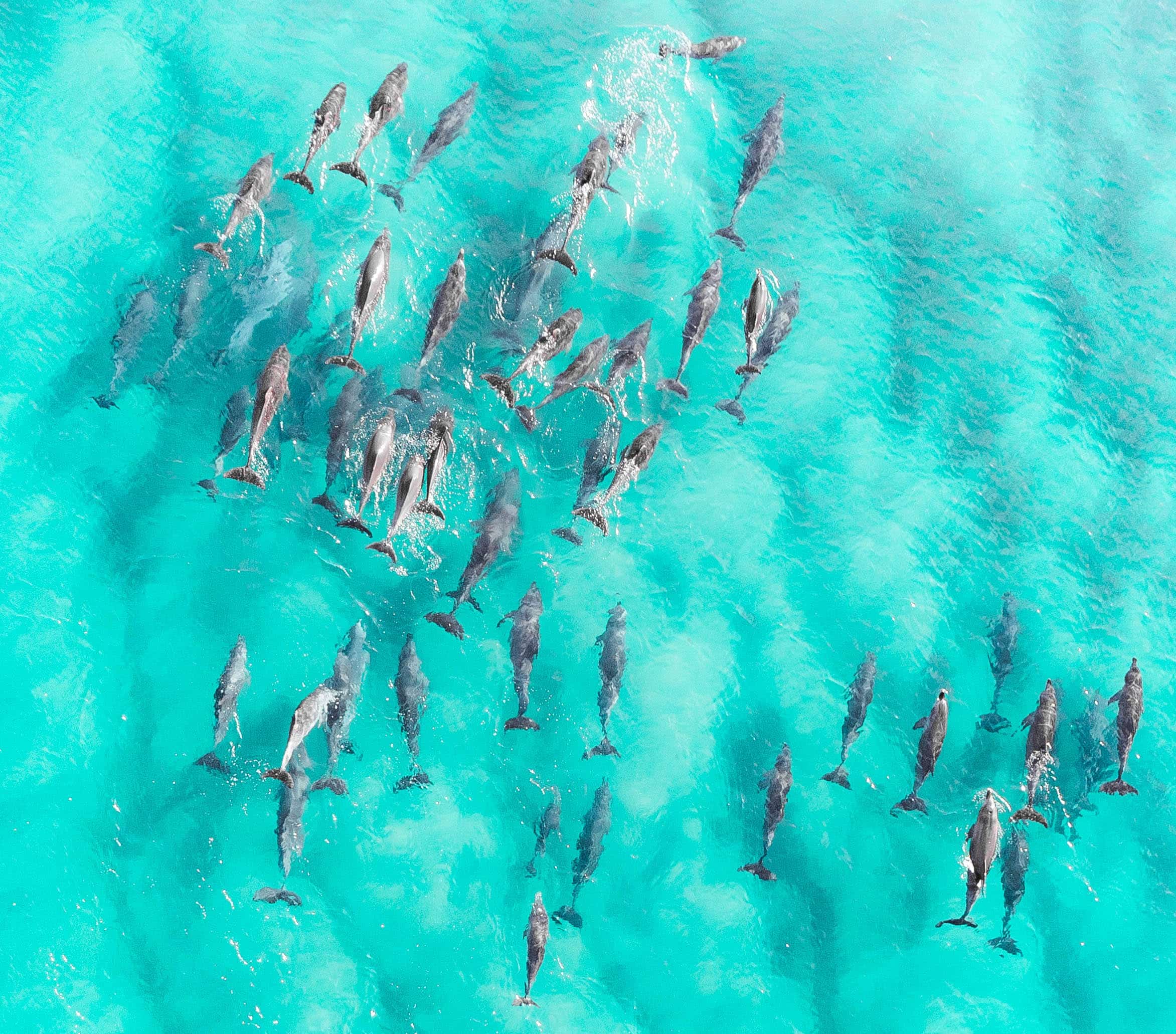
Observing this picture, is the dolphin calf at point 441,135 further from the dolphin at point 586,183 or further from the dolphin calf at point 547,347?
the dolphin calf at point 547,347

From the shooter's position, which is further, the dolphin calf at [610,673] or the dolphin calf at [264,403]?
the dolphin calf at [610,673]

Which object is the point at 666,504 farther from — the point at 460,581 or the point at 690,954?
the point at 690,954

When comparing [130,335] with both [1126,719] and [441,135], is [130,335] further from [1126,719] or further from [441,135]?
[1126,719]

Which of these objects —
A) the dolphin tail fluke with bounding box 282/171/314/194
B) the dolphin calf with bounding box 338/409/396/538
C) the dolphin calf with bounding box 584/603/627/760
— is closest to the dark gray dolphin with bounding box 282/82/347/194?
the dolphin tail fluke with bounding box 282/171/314/194

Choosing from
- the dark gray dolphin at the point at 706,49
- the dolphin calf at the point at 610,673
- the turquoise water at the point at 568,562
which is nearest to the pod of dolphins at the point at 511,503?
the dolphin calf at the point at 610,673

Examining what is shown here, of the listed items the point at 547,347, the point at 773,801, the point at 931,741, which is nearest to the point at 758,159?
the point at 547,347

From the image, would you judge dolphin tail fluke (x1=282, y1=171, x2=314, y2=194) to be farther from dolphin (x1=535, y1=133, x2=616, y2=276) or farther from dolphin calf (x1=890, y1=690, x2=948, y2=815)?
dolphin calf (x1=890, y1=690, x2=948, y2=815)

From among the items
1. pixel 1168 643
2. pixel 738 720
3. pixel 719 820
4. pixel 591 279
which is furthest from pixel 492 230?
pixel 1168 643
